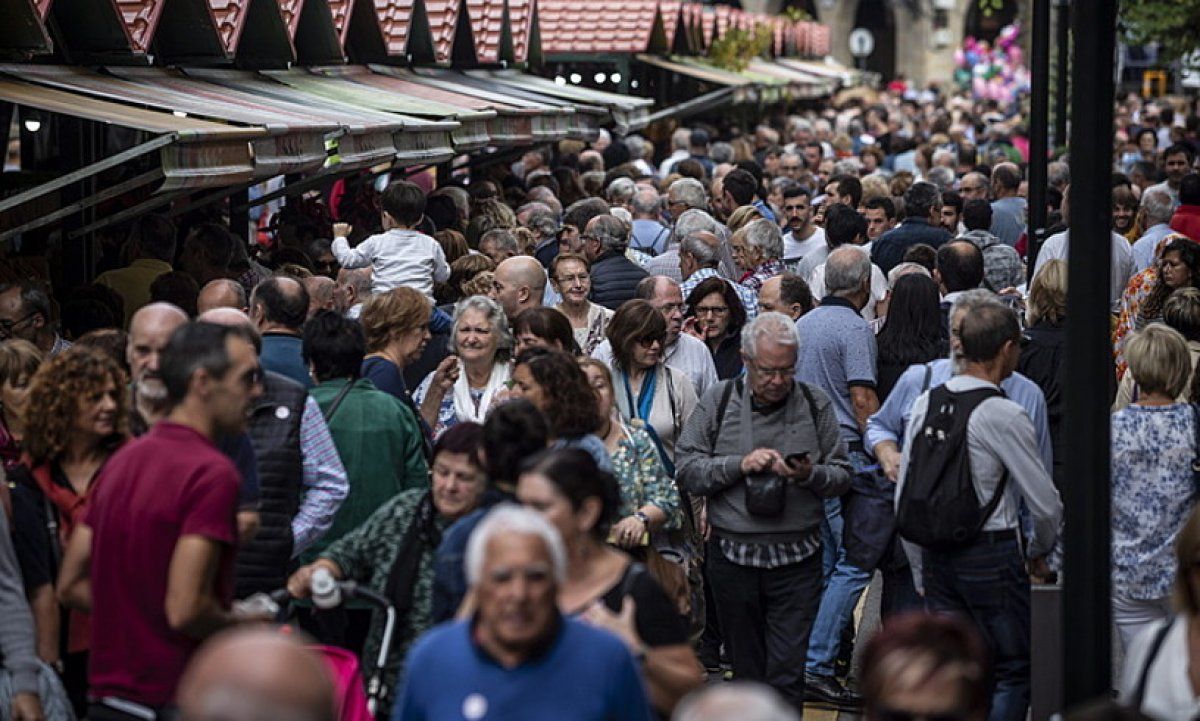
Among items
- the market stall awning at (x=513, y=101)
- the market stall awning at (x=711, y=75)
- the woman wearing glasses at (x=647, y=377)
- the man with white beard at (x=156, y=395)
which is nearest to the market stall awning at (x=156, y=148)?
the woman wearing glasses at (x=647, y=377)

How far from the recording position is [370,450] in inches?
284

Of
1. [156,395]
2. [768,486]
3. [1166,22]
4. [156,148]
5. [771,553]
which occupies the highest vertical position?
[1166,22]

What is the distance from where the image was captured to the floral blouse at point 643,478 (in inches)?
284

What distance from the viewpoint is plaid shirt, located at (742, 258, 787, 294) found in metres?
11.9

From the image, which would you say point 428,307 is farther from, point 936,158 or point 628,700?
point 936,158

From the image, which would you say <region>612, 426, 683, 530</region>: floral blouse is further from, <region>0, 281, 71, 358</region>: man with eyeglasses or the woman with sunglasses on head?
<region>0, 281, 71, 358</region>: man with eyeglasses

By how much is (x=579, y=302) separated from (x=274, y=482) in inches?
141

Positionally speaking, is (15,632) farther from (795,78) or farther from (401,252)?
(795,78)

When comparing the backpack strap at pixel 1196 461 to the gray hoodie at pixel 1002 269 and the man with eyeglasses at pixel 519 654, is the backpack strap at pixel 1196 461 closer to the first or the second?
the man with eyeglasses at pixel 519 654

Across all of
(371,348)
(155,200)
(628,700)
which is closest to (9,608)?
(628,700)

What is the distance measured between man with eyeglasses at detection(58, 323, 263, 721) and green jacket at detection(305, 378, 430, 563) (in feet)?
5.82

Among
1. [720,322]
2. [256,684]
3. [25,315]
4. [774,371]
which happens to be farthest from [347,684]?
[720,322]

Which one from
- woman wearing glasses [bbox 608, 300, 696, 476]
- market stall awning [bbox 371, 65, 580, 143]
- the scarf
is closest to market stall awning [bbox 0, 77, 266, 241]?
the scarf

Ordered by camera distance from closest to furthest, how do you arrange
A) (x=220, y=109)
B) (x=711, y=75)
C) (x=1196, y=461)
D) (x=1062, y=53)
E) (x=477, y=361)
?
(x=1196, y=461)
(x=477, y=361)
(x=220, y=109)
(x=1062, y=53)
(x=711, y=75)
